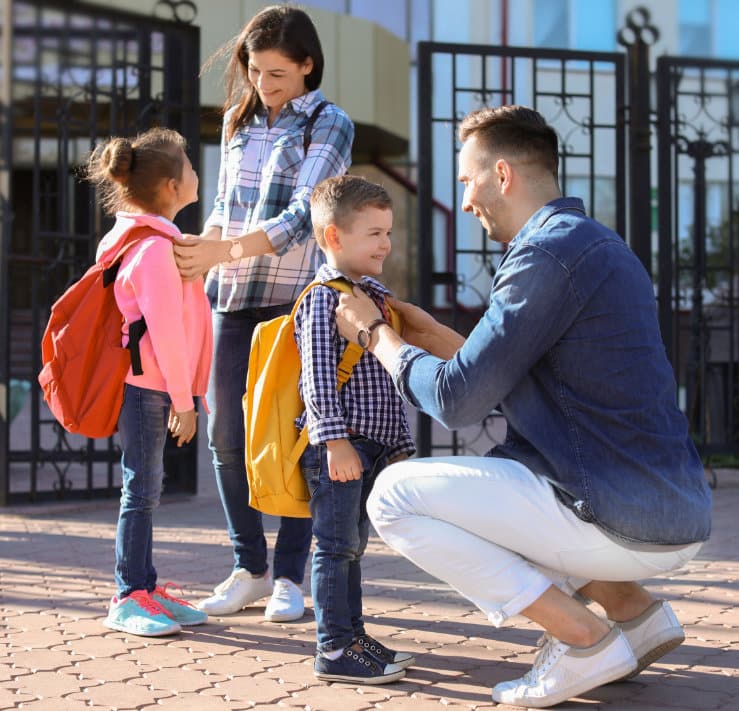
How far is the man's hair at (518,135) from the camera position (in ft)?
10.6

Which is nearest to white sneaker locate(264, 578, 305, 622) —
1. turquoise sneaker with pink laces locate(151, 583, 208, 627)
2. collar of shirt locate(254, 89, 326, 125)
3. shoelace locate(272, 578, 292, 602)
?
shoelace locate(272, 578, 292, 602)

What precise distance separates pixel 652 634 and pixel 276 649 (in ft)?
3.77

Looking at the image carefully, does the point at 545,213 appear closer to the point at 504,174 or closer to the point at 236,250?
the point at 504,174

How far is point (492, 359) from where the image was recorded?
304cm

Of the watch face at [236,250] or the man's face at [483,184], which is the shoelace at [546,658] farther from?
the watch face at [236,250]

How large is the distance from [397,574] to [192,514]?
2.10 m

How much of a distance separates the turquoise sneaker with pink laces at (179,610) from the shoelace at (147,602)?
0.08 metres

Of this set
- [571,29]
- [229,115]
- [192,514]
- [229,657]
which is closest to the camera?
[229,657]

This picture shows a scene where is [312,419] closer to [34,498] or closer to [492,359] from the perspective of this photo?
[492,359]

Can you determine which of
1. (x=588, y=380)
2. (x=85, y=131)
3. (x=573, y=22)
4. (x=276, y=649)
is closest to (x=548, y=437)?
(x=588, y=380)

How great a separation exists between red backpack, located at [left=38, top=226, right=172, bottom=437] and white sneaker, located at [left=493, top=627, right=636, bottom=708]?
161cm

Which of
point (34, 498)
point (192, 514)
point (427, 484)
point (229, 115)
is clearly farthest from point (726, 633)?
point (34, 498)

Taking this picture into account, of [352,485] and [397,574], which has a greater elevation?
[352,485]

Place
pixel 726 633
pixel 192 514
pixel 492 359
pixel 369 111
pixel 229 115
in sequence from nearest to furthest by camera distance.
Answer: pixel 492 359 < pixel 726 633 < pixel 229 115 < pixel 192 514 < pixel 369 111
